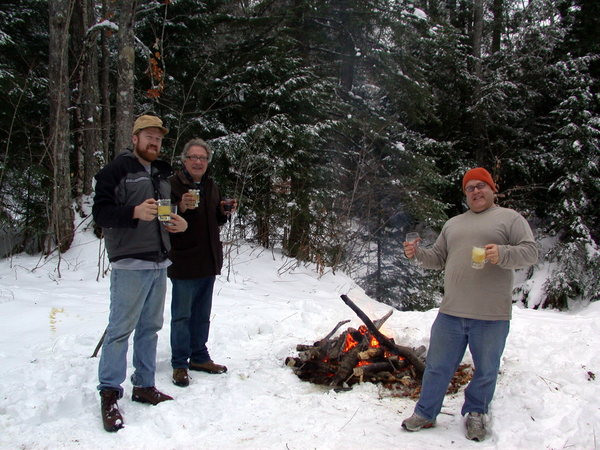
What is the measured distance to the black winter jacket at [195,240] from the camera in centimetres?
411

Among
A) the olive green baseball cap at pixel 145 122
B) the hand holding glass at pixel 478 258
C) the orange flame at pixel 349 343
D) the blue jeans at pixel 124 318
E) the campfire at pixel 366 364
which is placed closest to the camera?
the hand holding glass at pixel 478 258

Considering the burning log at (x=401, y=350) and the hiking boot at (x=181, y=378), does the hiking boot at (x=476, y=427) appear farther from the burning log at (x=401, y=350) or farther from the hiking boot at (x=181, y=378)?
the hiking boot at (x=181, y=378)

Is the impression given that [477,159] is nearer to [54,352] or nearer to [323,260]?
[323,260]

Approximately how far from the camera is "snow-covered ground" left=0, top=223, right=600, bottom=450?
3162 mm

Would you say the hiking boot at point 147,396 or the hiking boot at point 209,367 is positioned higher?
the hiking boot at point 147,396

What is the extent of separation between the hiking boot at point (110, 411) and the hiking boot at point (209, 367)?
1.12 meters

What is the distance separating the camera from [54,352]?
14.2 ft

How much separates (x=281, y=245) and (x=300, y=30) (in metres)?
5.58

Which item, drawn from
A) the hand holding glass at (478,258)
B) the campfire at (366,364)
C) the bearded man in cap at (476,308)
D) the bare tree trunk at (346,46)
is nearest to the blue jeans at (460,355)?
the bearded man in cap at (476,308)

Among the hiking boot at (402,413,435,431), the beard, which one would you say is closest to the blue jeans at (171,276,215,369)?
the beard

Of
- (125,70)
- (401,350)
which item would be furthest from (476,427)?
(125,70)

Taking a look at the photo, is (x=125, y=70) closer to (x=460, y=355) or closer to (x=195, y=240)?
(x=195, y=240)

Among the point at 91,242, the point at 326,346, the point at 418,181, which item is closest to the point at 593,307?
the point at 418,181

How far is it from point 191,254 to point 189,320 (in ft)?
2.17
